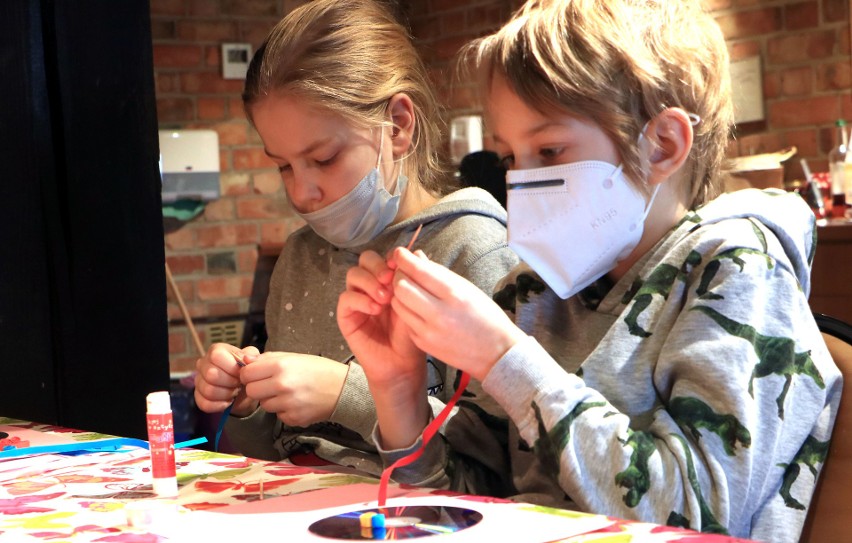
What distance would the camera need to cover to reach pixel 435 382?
1.43 m

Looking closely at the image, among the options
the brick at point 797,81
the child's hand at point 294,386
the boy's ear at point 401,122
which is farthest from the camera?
the brick at point 797,81

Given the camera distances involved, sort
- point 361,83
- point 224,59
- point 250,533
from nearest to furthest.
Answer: point 250,533 < point 361,83 < point 224,59

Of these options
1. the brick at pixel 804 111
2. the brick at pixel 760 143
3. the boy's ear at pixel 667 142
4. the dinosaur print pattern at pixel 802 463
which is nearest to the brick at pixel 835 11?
the brick at pixel 804 111

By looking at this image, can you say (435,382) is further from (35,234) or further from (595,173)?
(35,234)

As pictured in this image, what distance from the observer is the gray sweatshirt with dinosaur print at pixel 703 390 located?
914mm

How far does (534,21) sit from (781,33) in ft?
9.34

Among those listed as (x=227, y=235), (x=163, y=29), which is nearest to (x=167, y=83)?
(x=163, y=29)

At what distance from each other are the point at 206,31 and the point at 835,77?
2.53 m

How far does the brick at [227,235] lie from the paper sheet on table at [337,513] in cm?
379

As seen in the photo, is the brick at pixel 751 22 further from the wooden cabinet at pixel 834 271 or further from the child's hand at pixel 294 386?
the child's hand at pixel 294 386

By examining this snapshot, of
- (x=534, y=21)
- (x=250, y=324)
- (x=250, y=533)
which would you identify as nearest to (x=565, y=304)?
(x=534, y=21)

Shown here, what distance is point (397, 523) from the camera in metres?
0.79

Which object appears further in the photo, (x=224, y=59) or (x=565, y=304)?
(x=224, y=59)

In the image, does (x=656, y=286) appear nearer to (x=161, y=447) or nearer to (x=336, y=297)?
(x=161, y=447)
